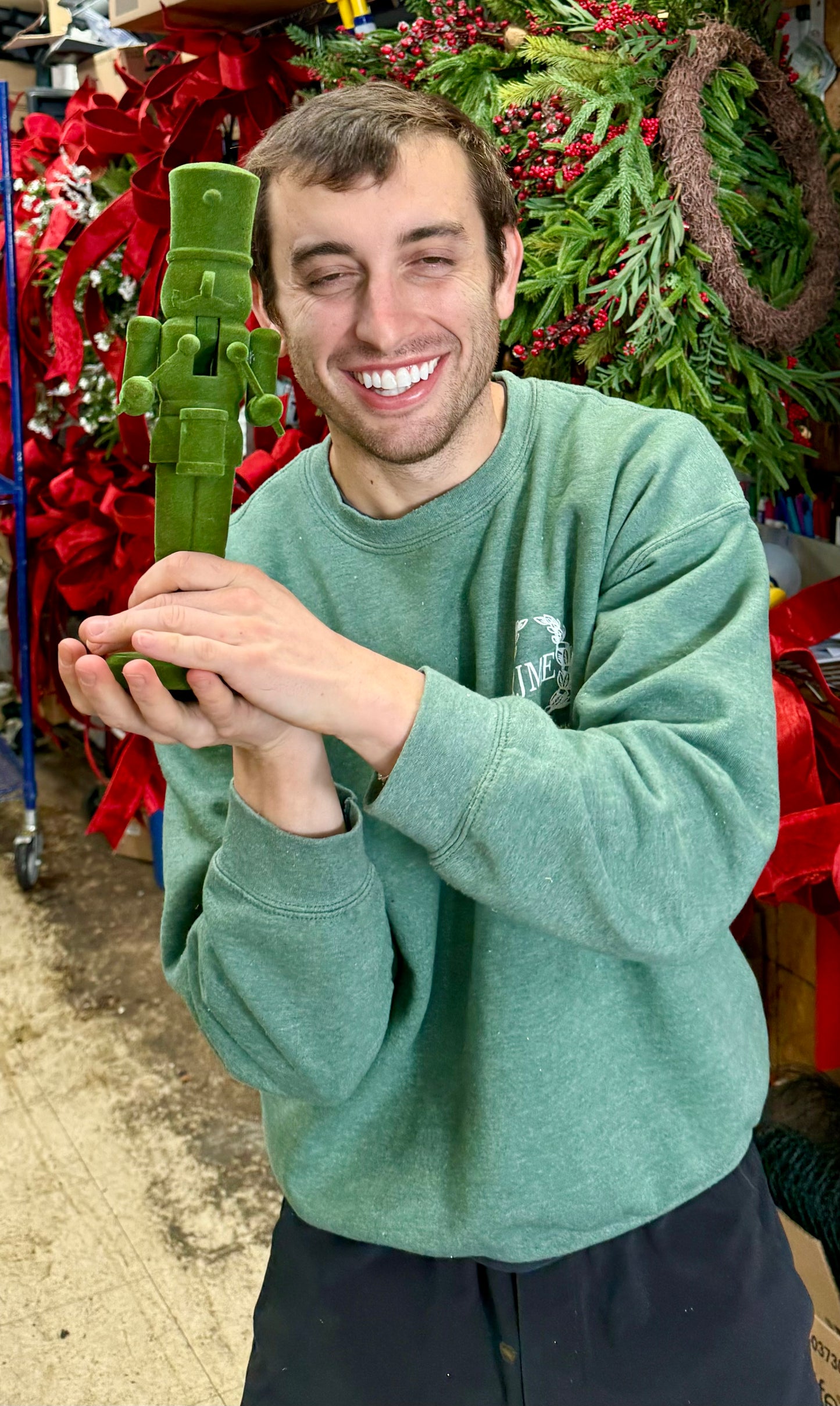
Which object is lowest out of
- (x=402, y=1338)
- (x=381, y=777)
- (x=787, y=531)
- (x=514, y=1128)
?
(x=402, y=1338)

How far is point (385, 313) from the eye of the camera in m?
1.01

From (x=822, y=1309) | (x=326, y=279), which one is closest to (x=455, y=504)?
(x=326, y=279)

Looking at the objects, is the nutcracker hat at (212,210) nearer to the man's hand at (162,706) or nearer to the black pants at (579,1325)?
the man's hand at (162,706)

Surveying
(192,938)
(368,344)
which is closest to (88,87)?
(368,344)

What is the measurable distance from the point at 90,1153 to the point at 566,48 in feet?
6.16

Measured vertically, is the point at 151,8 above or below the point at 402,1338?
above

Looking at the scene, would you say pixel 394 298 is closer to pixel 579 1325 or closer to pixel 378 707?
pixel 378 707

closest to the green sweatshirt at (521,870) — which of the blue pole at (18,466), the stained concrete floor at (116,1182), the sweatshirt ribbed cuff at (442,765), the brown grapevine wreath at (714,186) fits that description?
the sweatshirt ribbed cuff at (442,765)

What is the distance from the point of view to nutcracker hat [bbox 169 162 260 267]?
0.76 m

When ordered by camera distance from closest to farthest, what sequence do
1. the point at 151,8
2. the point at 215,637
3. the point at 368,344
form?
1. the point at 215,637
2. the point at 368,344
3. the point at 151,8

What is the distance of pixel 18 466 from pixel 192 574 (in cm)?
218

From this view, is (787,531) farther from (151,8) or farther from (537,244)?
(151,8)

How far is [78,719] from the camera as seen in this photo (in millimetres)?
3451

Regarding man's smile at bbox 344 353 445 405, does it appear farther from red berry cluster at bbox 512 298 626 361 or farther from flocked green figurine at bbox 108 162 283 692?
red berry cluster at bbox 512 298 626 361
